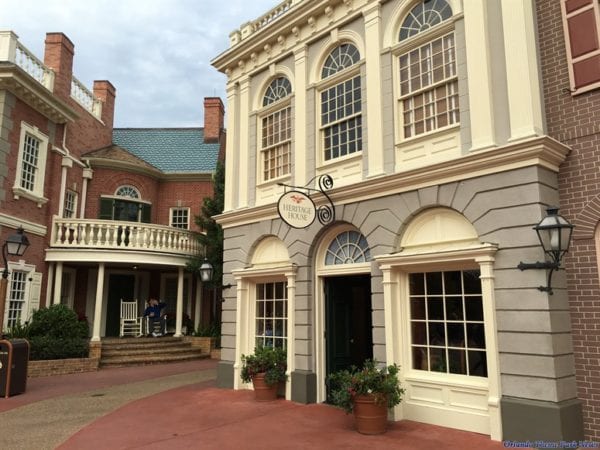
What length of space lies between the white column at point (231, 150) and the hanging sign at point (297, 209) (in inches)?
123

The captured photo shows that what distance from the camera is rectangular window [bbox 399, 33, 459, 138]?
26.3ft

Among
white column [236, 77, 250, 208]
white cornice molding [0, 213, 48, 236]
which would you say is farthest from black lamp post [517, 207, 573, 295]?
white cornice molding [0, 213, 48, 236]

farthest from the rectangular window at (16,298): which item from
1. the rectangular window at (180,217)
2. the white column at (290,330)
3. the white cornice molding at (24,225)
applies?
the white column at (290,330)

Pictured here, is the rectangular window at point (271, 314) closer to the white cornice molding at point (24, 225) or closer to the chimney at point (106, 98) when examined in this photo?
the white cornice molding at point (24, 225)

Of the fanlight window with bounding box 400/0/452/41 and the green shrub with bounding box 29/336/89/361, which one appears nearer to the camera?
the fanlight window with bounding box 400/0/452/41

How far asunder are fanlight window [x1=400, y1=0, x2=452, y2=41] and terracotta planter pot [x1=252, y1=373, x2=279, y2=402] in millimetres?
7088

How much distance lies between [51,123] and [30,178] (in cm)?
216

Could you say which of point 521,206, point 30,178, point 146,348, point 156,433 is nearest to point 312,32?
point 521,206

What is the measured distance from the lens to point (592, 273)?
6.61m

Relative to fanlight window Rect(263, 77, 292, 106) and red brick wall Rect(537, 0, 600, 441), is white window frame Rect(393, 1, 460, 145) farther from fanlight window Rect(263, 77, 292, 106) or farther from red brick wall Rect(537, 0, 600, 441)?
fanlight window Rect(263, 77, 292, 106)

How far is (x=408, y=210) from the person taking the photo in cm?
812

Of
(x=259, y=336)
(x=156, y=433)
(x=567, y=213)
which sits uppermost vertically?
(x=567, y=213)

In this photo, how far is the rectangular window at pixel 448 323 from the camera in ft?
23.7

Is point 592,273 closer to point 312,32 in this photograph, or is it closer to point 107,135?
point 312,32
